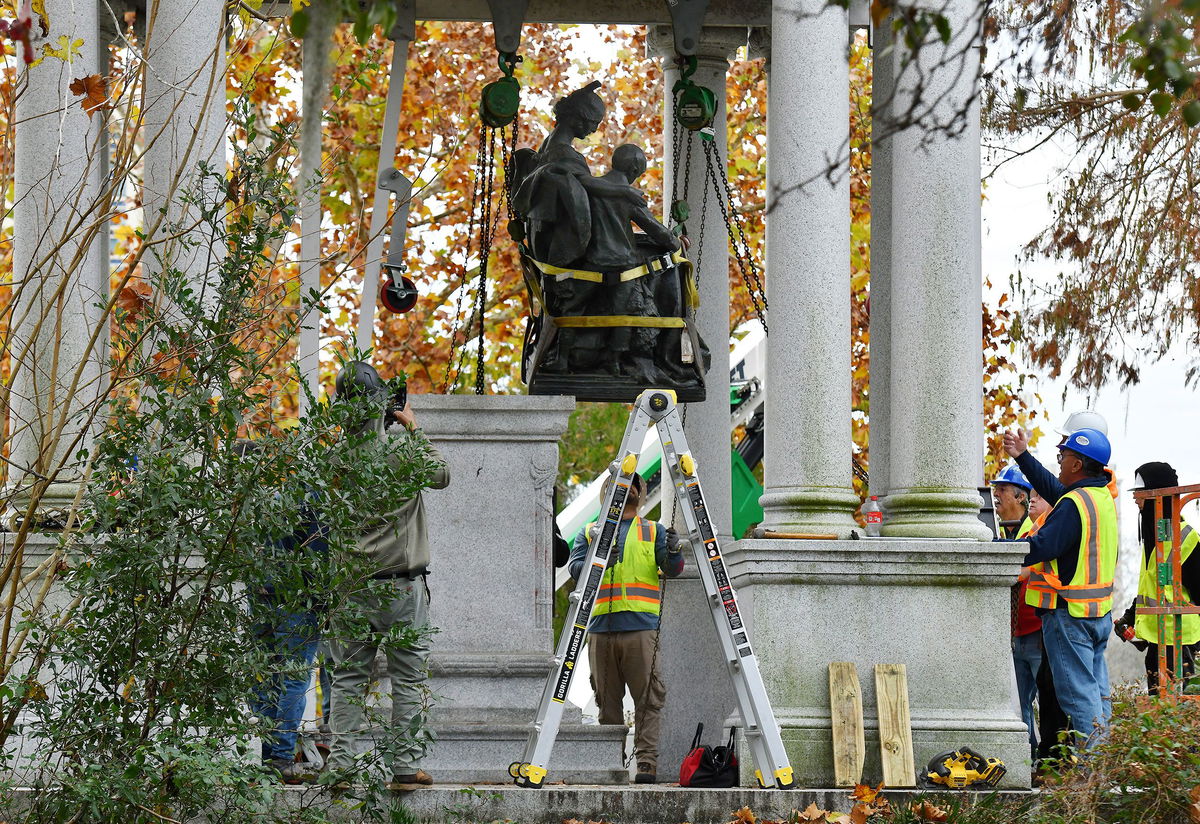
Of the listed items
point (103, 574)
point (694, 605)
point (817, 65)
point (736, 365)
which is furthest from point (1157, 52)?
point (736, 365)

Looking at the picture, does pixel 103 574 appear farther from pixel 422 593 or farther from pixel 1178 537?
pixel 1178 537

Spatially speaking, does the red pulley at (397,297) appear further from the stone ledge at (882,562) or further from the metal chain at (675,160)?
the stone ledge at (882,562)

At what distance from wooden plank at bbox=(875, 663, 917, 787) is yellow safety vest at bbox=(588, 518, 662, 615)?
67.8 inches

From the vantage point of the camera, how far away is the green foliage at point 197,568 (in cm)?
654

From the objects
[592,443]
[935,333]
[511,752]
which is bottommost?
[511,752]

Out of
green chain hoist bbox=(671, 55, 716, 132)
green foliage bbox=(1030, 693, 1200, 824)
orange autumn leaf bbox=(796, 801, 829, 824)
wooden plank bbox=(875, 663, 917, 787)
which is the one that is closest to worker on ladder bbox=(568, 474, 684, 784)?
wooden plank bbox=(875, 663, 917, 787)

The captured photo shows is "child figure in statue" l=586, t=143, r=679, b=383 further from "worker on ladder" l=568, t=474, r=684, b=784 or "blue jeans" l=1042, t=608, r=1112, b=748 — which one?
"blue jeans" l=1042, t=608, r=1112, b=748

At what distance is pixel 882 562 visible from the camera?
32.2 feet

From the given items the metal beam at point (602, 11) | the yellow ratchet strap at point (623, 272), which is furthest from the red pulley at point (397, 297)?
the metal beam at point (602, 11)

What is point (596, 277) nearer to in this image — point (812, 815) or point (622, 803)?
point (622, 803)

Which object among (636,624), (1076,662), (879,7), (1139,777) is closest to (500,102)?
(636,624)

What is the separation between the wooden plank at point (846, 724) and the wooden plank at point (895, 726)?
0.12 meters

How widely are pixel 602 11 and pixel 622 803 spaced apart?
6.64 metres

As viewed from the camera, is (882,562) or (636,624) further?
(636,624)
